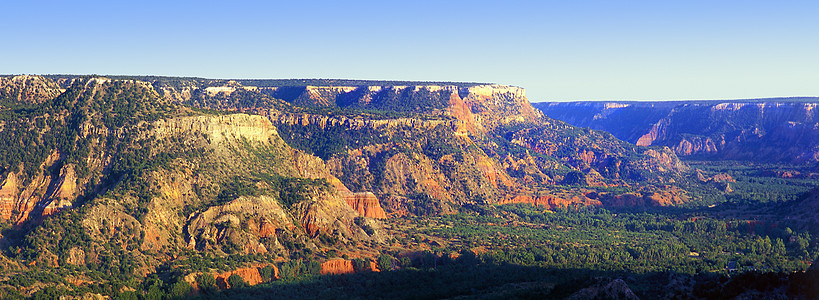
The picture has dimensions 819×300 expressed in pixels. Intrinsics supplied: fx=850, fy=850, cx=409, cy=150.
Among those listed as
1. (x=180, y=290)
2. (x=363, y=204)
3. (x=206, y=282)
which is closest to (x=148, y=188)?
(x=206, y=282)

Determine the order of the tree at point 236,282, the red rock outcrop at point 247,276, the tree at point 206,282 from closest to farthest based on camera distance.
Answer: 1. the tree at point 206,282
2. the tree at point 236,282
3. the red rock outcrop at point 247,276

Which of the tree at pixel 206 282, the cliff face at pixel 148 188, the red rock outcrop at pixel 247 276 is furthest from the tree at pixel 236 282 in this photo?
the cliff face at pixel 148 188

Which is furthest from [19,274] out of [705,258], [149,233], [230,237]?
[705,258]

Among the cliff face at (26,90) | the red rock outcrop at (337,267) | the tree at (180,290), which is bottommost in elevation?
the red rock outcrop at (337,267)

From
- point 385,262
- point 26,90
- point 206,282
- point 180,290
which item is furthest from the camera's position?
point 26,90

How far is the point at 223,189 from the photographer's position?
16088 cm

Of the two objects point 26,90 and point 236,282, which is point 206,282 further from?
point 26,90

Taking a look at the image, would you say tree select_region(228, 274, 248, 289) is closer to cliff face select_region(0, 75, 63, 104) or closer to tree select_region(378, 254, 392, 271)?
tree select_region(378, 254, 392, 271)

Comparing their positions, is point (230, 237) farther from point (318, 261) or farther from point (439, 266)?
point (439, 266)

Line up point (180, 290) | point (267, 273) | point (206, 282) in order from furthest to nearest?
point (267, 273) < point (206, 282) < point (180, 290)

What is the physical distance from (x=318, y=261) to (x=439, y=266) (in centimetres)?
2153

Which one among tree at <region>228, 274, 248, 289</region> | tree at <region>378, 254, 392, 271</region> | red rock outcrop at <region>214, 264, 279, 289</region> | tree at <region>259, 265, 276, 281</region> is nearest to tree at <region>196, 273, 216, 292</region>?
red rock outcrop at <region>214, 264, 279, 289</region>

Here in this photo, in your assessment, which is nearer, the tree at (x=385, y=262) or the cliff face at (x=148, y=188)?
the cliff face at (x=148, y=188)

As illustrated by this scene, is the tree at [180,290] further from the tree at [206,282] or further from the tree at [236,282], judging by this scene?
the tree at [236,282]
